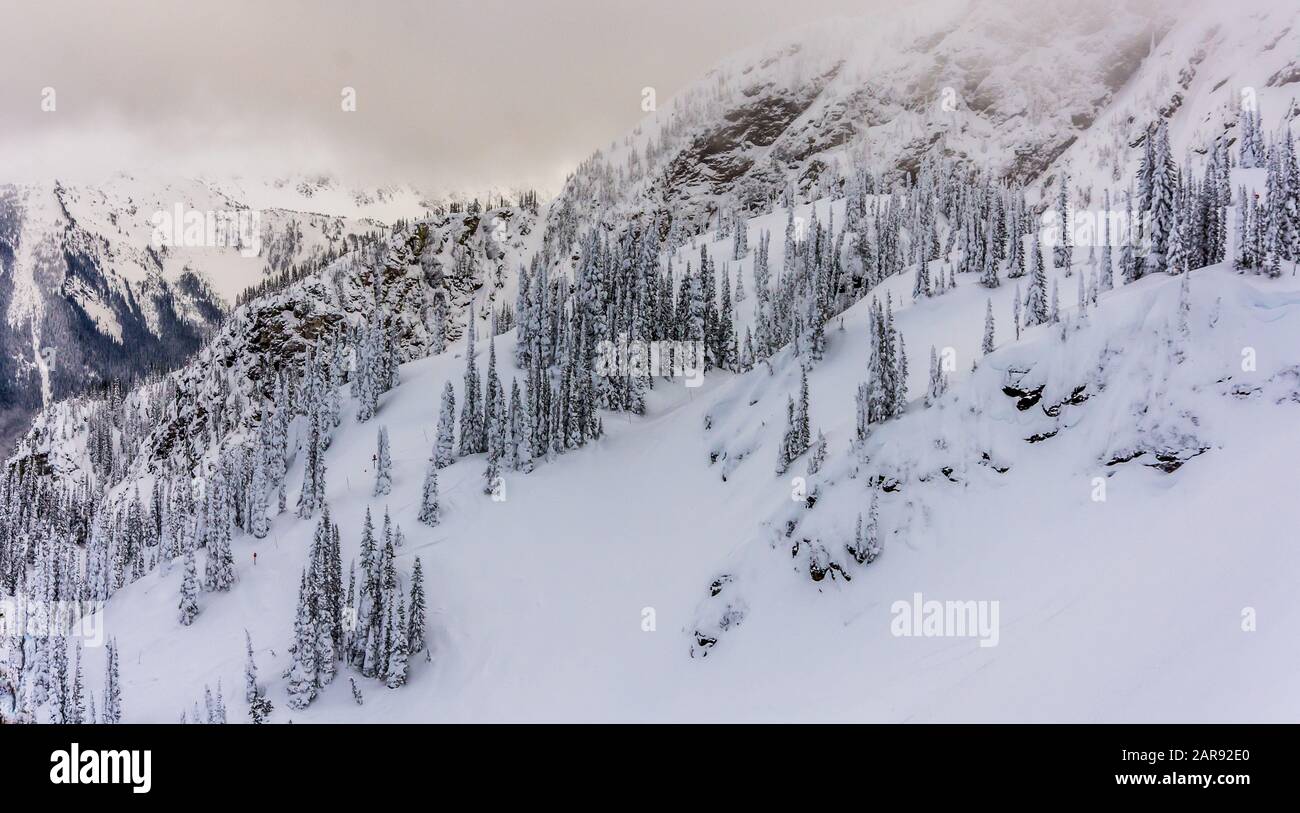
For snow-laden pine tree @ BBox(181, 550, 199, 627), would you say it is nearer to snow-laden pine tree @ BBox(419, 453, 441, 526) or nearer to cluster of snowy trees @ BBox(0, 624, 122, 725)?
cluster of snowy trees @ BBox(0, 624, 122, 725)

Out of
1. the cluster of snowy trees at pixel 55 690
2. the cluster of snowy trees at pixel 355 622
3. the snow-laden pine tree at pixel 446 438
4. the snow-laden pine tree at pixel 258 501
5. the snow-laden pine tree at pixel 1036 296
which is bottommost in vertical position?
the cluster of snowy trees at pixel 55 690

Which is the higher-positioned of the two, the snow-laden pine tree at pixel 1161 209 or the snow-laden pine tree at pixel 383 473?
the snow-laden pine tree at pixel 1161 209

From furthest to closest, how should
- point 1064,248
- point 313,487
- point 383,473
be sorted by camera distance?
point 313,487
point 383,473
point 1064,248

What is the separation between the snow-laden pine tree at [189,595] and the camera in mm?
64250

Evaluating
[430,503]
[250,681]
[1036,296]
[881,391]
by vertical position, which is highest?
[1036,296]

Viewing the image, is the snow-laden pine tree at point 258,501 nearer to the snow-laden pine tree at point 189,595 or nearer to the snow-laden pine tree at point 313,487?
the snow-laden pine tree at point 313,487

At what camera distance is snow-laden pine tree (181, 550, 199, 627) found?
64250 mm

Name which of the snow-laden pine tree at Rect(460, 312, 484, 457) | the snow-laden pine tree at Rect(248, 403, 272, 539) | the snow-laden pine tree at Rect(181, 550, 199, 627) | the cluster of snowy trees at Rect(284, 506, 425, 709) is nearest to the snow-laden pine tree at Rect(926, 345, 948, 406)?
the cluster of snowy trees at Rect(284, 506, 425, 709)

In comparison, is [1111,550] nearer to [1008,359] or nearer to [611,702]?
[1008,359]

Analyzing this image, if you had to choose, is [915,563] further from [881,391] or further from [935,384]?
[881,391]

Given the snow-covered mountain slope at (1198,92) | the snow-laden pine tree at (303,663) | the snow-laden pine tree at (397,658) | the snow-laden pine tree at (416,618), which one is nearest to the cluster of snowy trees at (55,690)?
the snow-laden pine tree at (303,663)

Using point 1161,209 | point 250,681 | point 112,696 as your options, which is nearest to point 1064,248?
point 1161,209

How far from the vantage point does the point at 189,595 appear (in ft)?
212
